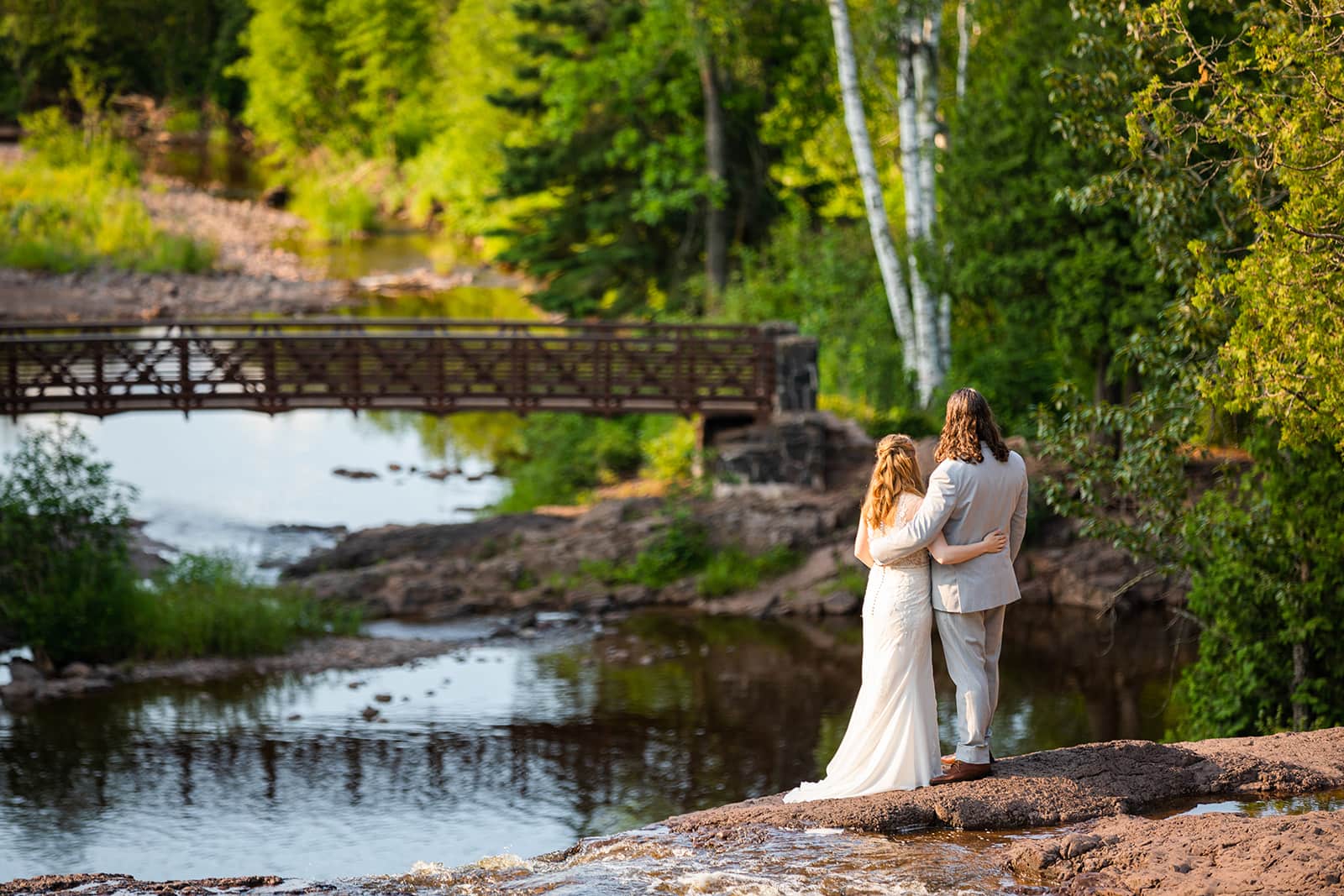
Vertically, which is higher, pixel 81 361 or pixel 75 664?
pixel 81 361

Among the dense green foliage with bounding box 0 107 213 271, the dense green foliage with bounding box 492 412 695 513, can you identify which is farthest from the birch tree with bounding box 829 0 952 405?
the dense green foliage with bounding box 0 107 213 271

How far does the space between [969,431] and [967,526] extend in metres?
0.44

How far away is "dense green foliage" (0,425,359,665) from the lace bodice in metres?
11.6

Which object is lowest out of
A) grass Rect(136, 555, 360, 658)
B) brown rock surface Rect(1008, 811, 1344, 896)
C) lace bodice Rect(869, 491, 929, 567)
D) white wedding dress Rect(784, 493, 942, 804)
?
grass Rect(136, 555, 360, 658)

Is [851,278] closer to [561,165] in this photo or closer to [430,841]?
[561,165]

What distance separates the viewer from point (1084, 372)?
21391 millimetres

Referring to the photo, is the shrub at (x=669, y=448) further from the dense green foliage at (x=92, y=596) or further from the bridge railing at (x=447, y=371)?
the dense green foliage at (x=92, y=596)

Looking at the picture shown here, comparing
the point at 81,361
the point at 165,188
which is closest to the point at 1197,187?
the point at 81,361

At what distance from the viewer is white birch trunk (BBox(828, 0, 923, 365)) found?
21.0m

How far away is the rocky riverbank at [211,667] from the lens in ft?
53.0

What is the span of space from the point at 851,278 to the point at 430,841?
1597 centimetres

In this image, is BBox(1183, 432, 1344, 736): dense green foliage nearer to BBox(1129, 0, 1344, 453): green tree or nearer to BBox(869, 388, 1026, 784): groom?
BBox(1129, 0, 1344, 453): green tree

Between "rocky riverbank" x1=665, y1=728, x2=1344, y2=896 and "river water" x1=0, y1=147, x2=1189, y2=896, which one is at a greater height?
"rocky riverbank" x1=665, y1=728, x2=1344, y2=896

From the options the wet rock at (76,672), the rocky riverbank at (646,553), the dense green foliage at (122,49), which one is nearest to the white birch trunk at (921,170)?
the rocky riverbank at (646,553)
